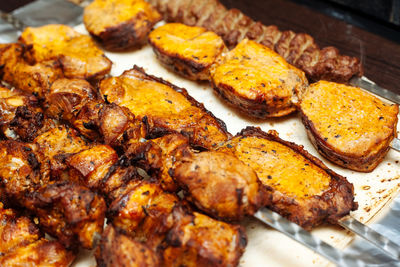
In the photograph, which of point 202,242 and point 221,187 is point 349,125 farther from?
point 202,242

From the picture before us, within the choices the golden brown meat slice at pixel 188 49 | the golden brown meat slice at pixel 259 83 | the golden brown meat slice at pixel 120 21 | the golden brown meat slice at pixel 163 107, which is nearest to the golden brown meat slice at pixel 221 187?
the golden brown meat slice at pixel 163 107

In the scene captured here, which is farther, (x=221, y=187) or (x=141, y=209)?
(x=141, y=209)

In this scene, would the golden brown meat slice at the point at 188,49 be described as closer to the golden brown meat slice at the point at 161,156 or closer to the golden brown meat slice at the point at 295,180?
the golden brown meat slice at the point at 295,180

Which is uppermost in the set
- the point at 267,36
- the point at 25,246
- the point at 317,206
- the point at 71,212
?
the point at 267,36

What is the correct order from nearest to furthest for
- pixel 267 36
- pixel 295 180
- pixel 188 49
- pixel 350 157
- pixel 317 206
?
pixel 317 206, pixel 295 180, pixel 350 157, pixel 188 49, pixel 267 36

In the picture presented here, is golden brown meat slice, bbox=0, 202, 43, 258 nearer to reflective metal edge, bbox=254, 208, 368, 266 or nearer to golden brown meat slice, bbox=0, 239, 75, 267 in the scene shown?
golden brown meat slice, bbox=0, 239, 75, 267

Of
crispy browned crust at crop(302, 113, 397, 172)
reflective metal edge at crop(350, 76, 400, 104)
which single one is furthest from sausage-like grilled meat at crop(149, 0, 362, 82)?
crispy browned crust at crop(302, 113, 397, 172)

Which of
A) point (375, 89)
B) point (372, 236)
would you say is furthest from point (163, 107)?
point (375, 89)
